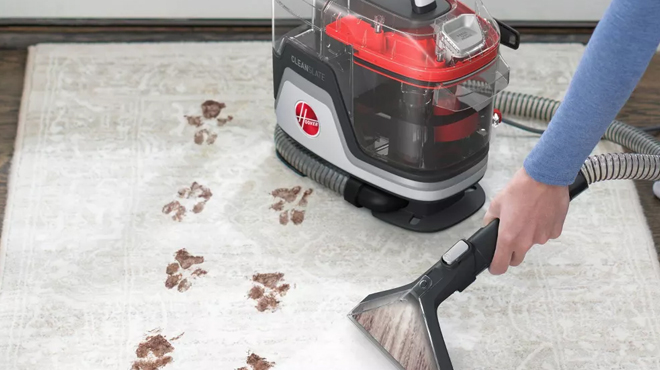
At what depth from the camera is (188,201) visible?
64.7 inches

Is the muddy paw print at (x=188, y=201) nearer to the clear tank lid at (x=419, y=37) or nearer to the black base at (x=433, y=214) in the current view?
the black base at (x=433, y=214)

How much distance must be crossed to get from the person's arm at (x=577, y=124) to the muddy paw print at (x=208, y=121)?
2.90 feet

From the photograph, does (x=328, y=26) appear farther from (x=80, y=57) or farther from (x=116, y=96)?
(x=80, y=57)

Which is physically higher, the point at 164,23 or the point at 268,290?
the point at 164,23

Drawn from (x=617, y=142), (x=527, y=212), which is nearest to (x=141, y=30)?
(x=617, y=142)

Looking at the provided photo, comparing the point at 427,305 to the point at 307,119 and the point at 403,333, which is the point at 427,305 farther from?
the point at 307,119

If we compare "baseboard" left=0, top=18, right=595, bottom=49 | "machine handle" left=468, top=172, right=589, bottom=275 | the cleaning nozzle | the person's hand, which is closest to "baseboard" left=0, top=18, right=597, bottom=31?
"baseboard" left=0, top=18, right=595, bottom=49

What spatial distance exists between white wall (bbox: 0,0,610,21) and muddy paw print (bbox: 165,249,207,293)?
2.71 feet

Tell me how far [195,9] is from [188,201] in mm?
686

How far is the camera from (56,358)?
4.37ft

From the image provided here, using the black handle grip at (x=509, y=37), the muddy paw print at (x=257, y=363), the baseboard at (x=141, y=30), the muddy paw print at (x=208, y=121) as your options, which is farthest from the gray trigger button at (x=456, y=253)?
the baseboard at (x=141, y=30)

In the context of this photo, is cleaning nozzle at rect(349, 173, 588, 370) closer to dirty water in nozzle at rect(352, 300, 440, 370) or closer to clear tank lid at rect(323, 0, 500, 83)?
dirty water in nozzle at rect(352, 300, 440, 370)

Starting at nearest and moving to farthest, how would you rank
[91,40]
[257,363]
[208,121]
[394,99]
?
[257,363]
[394,99]
[208,121]
[91,40]

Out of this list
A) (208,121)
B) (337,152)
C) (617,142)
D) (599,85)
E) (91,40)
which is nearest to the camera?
(599,85)
